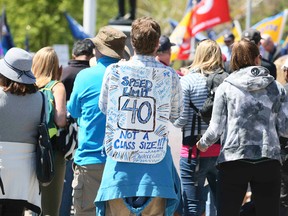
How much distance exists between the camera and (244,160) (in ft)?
21.1

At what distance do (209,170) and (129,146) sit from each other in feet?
6.20

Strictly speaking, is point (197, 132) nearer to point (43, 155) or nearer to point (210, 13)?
point (43, 155)

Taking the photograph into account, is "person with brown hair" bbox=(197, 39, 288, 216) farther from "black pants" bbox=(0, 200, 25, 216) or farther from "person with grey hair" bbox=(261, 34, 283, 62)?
"person with grey hair" bbox=(261, 34, 283, 62)

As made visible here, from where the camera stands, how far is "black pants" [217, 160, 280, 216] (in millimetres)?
6438

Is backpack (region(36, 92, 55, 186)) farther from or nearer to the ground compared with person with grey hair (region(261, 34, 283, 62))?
nearer to the ground

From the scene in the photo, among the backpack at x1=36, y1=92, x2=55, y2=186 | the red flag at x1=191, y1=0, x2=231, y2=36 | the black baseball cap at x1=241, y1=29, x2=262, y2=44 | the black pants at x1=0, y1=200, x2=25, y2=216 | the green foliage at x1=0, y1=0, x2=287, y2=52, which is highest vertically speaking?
the green foliage at x1=0, y1=0, x2=287, y2=52

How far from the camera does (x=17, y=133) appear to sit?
6.32 meters

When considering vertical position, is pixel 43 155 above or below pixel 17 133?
below

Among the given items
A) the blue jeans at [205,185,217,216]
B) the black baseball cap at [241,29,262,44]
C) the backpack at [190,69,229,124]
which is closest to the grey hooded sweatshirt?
the backpack at [190,69,229,124]

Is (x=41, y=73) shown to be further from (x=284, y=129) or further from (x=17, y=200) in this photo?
(x=284, y=129)

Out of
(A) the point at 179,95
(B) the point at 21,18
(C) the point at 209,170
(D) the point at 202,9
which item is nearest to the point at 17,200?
(A) the point at 179,95

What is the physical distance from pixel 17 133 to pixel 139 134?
100 cm

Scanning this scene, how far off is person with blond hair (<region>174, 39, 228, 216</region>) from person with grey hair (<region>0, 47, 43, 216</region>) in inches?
59.7

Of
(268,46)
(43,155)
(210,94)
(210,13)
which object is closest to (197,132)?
(210,94)
